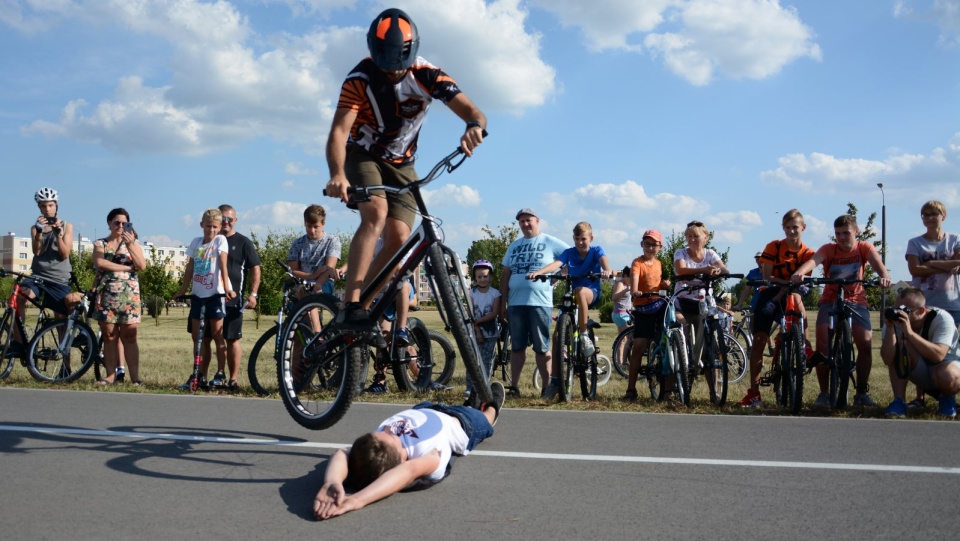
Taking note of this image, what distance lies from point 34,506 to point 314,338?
2.02 meters

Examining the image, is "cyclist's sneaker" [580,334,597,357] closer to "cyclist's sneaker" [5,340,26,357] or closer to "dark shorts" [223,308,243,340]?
"dark shorts" [223,308,243,340]

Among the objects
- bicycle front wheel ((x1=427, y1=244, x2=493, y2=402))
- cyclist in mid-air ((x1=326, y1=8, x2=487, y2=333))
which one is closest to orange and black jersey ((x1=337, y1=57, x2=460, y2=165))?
cyclist in mid-air ((x1=326, y1=8, x2=487, y2=333))

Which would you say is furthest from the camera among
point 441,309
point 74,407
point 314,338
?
point 74,407

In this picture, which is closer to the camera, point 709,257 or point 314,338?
point 314,338

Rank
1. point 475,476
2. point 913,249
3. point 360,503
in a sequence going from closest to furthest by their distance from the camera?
point 360,503 → point 475,476 → point 913,249

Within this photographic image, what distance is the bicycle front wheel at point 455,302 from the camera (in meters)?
5.19

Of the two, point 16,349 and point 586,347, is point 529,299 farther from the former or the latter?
point 16,349

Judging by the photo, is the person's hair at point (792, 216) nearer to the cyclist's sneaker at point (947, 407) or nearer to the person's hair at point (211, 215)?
the cyclist's sneaker at point (947, 407)

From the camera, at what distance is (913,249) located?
8914 mm

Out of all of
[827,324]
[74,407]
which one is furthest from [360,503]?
[827,324]

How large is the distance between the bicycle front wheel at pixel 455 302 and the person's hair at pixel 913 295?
16.5 feet

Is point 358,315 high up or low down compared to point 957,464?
up

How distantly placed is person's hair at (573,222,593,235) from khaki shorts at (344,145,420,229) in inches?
187

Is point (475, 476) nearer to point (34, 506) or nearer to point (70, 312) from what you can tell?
point (34, 506)
